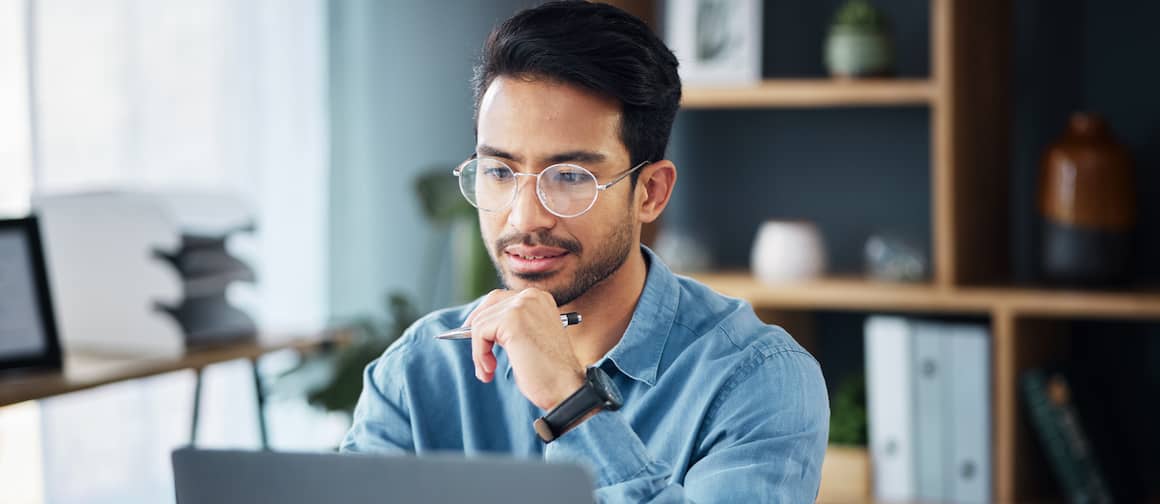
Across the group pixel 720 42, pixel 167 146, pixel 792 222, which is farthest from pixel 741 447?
pixel 167 146

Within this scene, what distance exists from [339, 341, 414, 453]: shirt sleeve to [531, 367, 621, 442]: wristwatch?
24 centimetres

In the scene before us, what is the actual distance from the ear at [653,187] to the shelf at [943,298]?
4.66 ft

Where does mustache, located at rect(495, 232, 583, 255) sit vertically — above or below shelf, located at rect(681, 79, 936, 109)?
below

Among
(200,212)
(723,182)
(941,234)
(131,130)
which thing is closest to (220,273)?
(200,212)

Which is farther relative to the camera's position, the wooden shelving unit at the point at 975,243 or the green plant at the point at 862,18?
the green plant at the point at 862,18

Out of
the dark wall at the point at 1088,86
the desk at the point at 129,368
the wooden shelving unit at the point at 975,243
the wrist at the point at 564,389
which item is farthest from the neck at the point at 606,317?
the dark wall at the point at 1088,86

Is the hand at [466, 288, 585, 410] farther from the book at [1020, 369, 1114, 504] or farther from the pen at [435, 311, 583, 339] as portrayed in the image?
the book at [1020, 369, 1114, 504]

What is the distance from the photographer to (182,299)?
103 inches

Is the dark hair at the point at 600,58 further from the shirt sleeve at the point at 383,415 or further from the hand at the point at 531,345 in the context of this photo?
the shirt sleeve at the point at 383,415

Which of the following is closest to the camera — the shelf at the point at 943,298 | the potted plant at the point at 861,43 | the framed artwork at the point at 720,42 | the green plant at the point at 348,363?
the shelf at the point at 943,298

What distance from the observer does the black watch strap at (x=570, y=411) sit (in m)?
1.20

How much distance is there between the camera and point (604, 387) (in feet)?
4.00

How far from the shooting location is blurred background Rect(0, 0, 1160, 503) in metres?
2.66

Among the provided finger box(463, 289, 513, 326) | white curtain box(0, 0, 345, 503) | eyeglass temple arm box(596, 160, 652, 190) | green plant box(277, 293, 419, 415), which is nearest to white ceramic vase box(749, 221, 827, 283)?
green plant box(277, 293, 419, 415)
